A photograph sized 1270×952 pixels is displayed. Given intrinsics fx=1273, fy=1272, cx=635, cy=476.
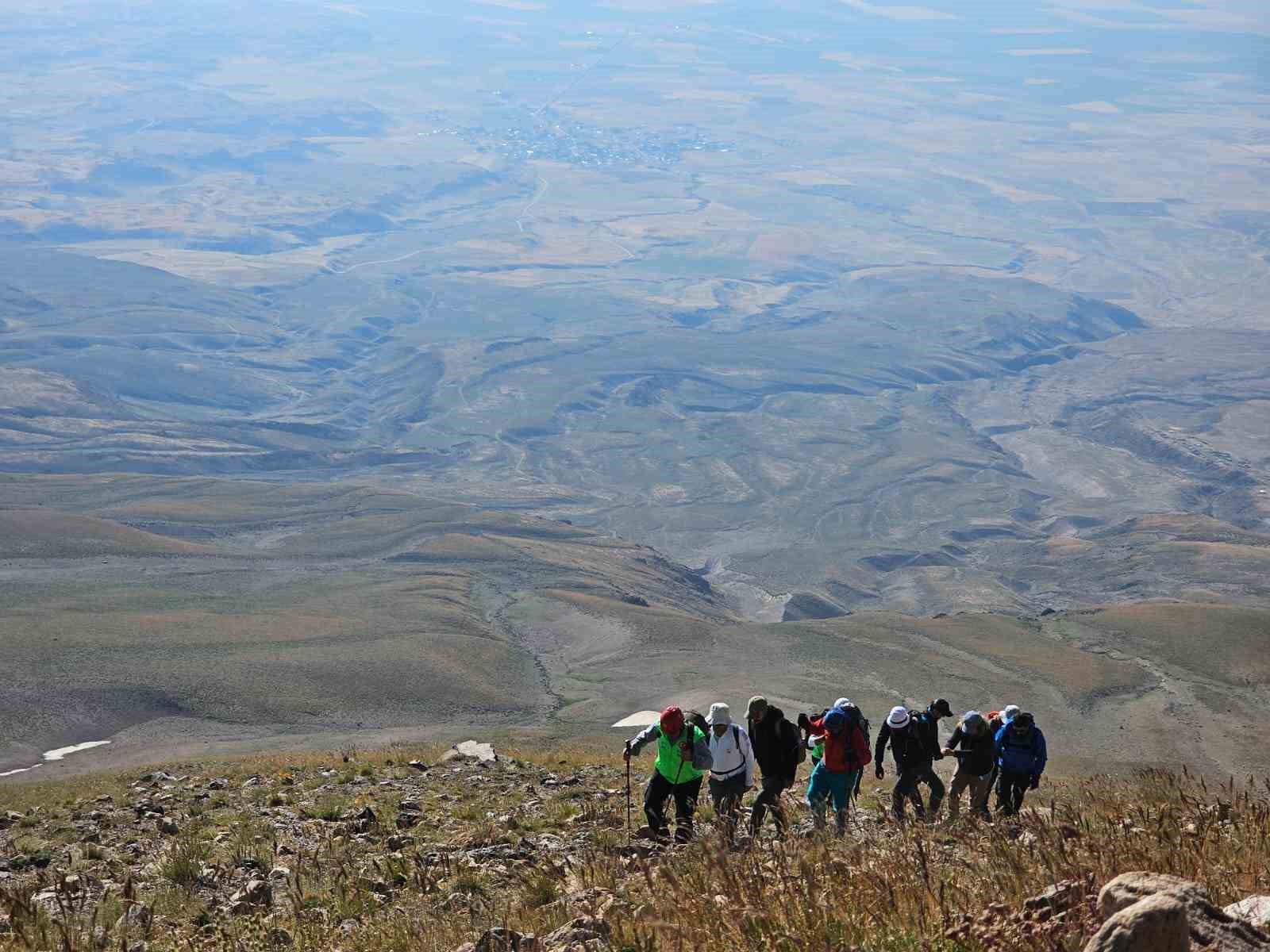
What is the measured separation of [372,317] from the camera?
18050 centimetres

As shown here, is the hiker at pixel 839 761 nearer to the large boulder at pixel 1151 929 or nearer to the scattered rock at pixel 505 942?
the scattered rock at pixel 505 942

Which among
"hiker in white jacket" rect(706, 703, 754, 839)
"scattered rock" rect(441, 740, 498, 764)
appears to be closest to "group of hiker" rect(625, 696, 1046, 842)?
"hiker in white jacket" rect(706, 703, 754, 839)

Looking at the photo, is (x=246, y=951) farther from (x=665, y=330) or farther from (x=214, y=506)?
(x=665, y=330)

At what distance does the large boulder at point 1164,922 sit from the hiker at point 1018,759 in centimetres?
778

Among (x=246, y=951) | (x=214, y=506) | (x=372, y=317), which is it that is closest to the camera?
(x=246, y=951)

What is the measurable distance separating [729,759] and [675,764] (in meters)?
0.45

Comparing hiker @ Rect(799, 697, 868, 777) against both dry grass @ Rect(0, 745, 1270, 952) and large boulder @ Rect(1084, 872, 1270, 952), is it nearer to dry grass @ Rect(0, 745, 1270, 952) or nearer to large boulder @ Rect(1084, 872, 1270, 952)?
dry grass @ Rect(0, 745, 1270, 952)

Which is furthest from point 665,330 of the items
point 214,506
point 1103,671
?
point 1103,671

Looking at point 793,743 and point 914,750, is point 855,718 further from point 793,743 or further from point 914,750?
point 914,750

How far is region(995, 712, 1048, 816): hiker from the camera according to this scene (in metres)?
12.2

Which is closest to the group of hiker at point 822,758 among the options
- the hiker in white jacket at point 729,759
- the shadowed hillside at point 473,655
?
the hiker in white jacket at point 729,759

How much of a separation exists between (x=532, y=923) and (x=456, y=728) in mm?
24456

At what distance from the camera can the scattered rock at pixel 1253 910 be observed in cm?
481

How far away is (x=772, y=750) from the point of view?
36.1ft
